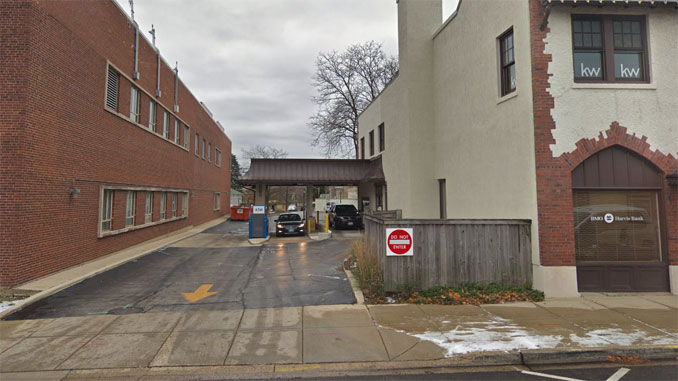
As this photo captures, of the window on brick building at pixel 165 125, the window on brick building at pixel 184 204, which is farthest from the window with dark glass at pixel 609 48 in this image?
the window on brick building at pixel 184 204

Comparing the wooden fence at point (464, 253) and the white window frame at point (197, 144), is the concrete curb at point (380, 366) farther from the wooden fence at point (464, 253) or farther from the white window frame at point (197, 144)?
the white window frame at point (197, 144)

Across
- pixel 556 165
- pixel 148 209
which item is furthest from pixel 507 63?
pixel 148 209

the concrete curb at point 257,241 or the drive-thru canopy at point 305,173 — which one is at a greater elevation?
the drive-thru canopy at point 305,173

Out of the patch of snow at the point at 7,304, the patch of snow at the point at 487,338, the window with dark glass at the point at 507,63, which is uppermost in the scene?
the window with dark glass at the point at 507,63

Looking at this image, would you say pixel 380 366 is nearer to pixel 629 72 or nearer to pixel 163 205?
pixel 629 72

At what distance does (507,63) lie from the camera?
934cm

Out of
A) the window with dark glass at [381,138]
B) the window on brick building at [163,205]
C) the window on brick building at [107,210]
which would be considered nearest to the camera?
the window on brick building at [107,210]

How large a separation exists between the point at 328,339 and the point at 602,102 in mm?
8340

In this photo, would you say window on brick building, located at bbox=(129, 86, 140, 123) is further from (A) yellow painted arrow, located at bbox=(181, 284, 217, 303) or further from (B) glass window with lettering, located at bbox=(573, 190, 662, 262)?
(B) glass window with lettering, located at bbox=(573, 190, 662, 262)

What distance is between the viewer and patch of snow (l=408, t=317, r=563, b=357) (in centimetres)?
514

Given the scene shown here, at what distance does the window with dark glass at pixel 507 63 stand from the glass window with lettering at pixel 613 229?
328 centimetres

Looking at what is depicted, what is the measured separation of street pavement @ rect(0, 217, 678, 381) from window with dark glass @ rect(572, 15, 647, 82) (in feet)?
17.8

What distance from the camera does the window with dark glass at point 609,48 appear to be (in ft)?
27.5

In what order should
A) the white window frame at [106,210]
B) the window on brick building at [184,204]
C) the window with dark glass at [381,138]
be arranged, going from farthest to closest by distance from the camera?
the window on brick building at [184,204]
the window with dark glass at [381,138]
the white window frame at [106,210]
